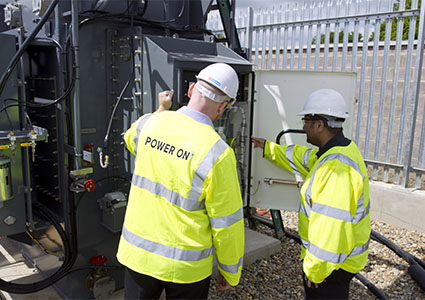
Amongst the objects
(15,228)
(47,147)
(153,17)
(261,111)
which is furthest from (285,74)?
(15,228)

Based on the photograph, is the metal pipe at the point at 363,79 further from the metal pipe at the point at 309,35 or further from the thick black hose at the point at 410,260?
the thick black hose at the point at 410,260

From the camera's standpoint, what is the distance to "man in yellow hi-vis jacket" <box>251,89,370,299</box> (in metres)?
1.94

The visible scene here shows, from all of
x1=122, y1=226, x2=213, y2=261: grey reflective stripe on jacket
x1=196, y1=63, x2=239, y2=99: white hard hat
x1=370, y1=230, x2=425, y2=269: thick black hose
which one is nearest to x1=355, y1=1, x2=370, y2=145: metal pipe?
x1=370, y1=230, x2=425, y2=269: thick black hose

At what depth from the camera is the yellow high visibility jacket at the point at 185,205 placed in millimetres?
1782

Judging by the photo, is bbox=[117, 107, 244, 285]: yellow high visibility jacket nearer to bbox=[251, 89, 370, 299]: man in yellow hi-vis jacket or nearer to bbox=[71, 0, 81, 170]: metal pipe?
bbox=[251, 89, 370, 299]: man in yellow hi-vis jacket

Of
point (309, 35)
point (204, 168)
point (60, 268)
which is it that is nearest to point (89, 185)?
point (60, 268)

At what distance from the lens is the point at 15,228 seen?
2707 mm

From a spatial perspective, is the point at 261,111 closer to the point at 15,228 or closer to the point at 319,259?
the point at 319,259

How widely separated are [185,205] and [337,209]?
0.77 m

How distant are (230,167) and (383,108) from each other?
4179 mm

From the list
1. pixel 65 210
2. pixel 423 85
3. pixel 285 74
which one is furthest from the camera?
pixel 423 85

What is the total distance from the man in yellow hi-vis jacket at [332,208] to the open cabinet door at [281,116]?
0.96 metres

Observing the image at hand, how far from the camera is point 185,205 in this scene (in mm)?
1810

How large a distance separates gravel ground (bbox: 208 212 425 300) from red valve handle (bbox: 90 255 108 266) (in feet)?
3.12
